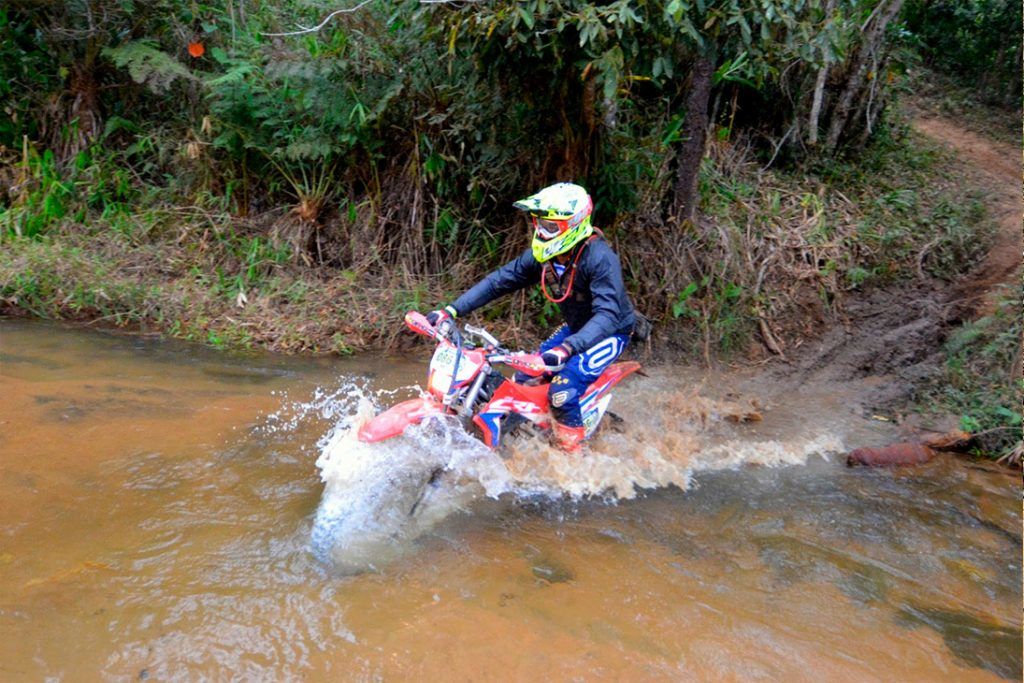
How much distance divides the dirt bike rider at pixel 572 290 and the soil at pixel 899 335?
9.36ft

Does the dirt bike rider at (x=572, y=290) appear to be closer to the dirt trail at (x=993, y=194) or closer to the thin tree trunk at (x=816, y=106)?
the dirt trail at (x=993, y=194)

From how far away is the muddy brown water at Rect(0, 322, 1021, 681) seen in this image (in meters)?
3.14

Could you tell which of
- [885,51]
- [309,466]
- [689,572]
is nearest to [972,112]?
[885,51]

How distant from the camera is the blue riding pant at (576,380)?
4664 mm

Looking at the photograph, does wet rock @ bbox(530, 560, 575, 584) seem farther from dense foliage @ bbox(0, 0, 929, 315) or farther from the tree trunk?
the tree trunk

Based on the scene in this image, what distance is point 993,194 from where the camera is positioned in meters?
8.99

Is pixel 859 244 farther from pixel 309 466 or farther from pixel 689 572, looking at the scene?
pixel 309 466

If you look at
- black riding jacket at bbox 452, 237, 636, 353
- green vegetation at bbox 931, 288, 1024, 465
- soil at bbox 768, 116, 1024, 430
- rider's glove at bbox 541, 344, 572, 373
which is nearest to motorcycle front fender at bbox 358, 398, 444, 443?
rider's glove at bbox 541, 344, 572, 373

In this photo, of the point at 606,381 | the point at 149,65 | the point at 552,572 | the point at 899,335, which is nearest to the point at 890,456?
the point at 899,335

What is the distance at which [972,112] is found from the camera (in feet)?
38.9

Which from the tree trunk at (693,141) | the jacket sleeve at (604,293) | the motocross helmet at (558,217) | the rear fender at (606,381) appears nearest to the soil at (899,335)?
the tree trunk at (693,141)

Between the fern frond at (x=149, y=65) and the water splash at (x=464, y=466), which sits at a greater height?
the fern frond at (x=149, y=65)

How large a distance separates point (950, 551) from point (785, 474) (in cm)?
116

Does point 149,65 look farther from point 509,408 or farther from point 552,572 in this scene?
point 552,572
